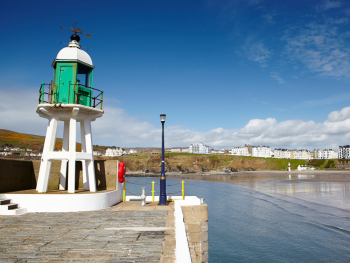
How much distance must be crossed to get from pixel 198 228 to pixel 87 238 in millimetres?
4767

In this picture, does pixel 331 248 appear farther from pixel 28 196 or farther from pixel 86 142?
pixel 28 196

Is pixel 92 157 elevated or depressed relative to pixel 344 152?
depressed

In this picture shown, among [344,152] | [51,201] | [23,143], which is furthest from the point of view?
[344,152]

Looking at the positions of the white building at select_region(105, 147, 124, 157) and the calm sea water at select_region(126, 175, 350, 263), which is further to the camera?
the white building at select_region(105, 147, 124, 157)

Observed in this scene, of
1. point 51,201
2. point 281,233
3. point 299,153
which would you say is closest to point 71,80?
point 51,201

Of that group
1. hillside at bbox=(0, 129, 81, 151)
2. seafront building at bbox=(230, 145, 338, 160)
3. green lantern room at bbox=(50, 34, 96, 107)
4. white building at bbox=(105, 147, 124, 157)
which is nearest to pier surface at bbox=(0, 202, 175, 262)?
green lantern room at bbox=(50, 34, 96, 107)

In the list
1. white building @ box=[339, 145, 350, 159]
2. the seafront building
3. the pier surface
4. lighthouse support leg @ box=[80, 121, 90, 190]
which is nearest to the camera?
the pier surface

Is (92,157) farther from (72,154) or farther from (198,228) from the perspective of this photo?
(198,228)

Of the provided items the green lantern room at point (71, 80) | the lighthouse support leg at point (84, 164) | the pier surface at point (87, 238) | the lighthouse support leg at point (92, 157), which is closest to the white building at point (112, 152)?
the lighthouse support leg at point (84, 164)

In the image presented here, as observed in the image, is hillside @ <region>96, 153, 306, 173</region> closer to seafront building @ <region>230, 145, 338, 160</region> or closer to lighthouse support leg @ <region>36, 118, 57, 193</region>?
seafront building @ <region>230, 145, 338, 160</region>

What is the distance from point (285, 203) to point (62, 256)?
27.5 m

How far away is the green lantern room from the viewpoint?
39.4 ft

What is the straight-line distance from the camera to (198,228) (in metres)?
9.30

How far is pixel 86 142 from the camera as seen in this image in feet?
41.7
